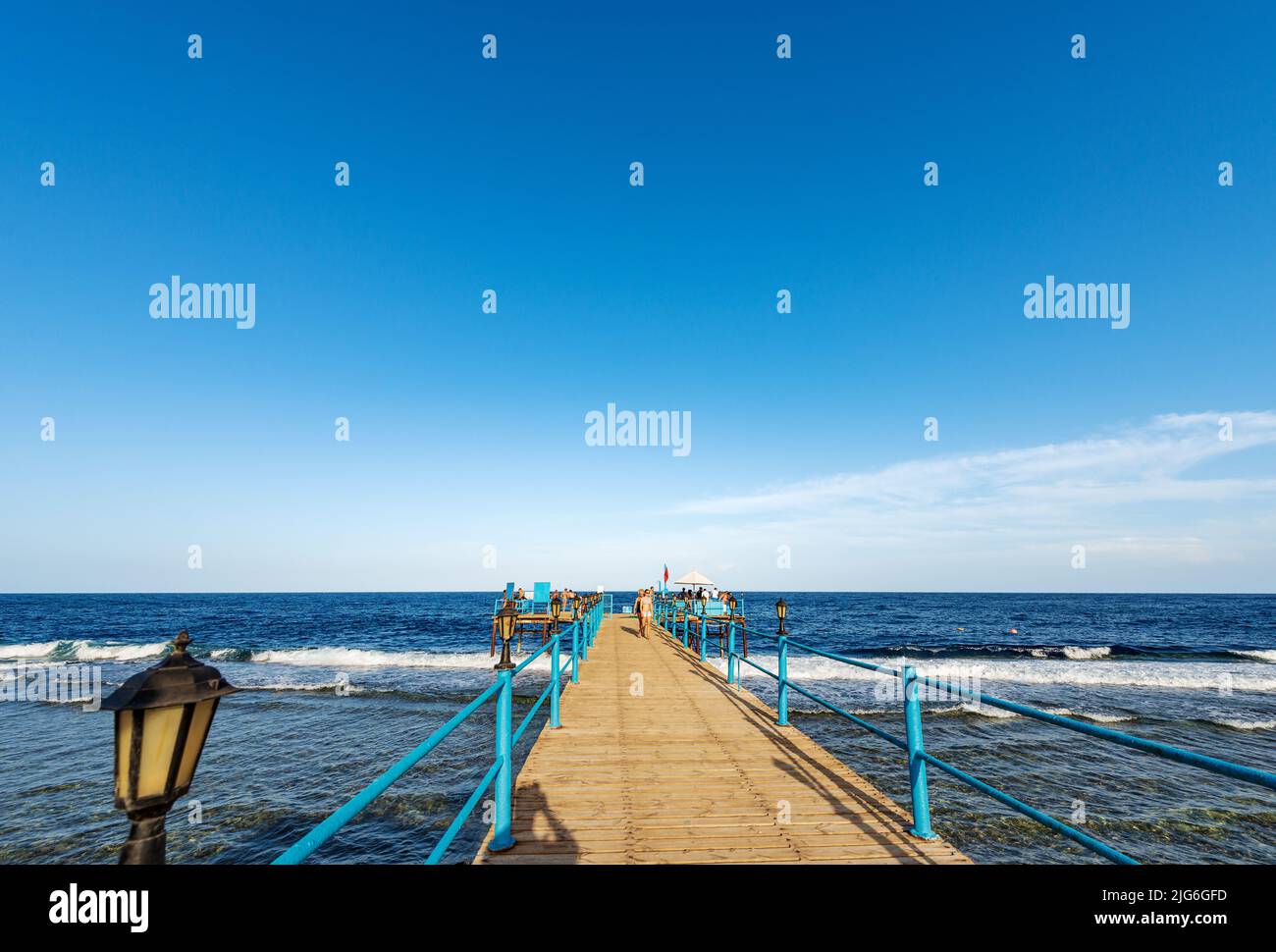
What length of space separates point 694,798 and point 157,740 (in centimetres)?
421

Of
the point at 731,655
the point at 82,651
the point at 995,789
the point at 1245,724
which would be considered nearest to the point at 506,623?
the point at 995,789

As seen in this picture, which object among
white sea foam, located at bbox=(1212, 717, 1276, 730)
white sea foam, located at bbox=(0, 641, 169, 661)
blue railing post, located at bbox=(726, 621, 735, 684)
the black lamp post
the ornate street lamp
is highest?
the ornate street lamp

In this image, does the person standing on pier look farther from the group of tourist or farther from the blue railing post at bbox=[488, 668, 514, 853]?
the blue railing post at bbox=[488, 668, 514, 853]

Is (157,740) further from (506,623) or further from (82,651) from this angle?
(82,651)

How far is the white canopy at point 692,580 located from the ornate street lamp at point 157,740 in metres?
24.9

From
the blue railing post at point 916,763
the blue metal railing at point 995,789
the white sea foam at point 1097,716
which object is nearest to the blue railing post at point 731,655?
the blue metal railing at point 995,789

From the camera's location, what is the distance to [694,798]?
4.74 meters

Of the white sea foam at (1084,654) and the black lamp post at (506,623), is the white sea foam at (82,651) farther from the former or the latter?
the white sea foam at (1084,654)

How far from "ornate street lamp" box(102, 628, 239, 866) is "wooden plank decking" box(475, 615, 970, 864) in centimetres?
254

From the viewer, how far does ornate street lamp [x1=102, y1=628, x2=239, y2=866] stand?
1572 millimetres

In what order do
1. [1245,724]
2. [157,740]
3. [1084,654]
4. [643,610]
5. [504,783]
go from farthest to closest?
[1084,654], [643,610], [1245,724], [504,783], [157,740]

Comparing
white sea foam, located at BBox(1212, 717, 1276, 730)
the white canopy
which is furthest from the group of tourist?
white sea foam, located at BBox(1212, 717, 1276, 730)

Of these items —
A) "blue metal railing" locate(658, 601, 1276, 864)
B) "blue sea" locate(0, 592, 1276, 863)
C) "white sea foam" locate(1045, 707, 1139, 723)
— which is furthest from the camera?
"white sea foam" locate(1045, 707, 1139, 723)
